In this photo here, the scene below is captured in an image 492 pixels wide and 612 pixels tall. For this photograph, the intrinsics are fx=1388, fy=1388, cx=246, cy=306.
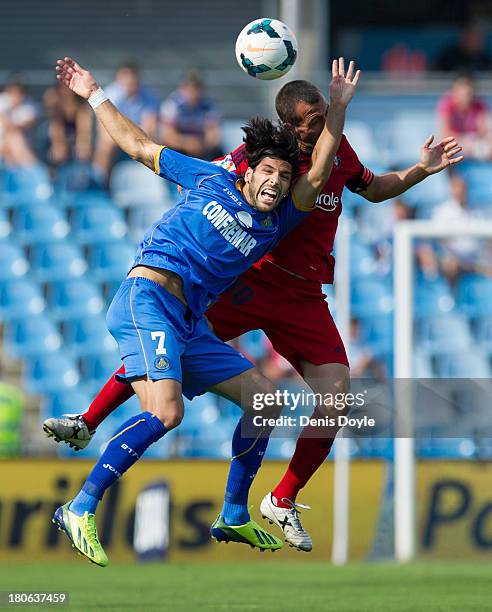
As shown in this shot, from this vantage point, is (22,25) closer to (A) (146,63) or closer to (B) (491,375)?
(A) (146,63)

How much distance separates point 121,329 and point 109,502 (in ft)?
18.9

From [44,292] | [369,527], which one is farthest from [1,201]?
[369,527]

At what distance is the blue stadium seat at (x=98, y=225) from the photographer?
1633 cm

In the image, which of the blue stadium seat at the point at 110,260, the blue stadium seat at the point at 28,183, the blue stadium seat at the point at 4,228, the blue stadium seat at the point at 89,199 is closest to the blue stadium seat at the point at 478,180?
the blue stadium seat at the point at 110,260

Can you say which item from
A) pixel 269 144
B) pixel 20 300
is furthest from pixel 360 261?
pixel 269 144

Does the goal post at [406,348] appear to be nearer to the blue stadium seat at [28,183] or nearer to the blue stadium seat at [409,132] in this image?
the blue stadium seat at [409,132]

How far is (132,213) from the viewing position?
54.4 feet

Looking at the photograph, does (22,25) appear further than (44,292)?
Yes

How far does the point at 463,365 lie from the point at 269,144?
6.51m

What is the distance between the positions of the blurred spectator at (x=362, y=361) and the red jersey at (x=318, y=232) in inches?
196

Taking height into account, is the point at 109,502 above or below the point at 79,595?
above

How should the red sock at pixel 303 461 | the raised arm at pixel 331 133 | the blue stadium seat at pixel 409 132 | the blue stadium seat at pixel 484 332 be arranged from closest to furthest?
the raised arm at pixel 331 133, the red sock at pixel 303 461, the blue stadium seat at pixel 484 332, the blue stadium seat at pixel 409 132

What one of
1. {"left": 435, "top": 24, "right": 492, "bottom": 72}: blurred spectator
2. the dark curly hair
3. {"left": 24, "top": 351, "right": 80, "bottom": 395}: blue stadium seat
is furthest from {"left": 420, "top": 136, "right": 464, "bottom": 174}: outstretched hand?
{"left": 435, "top": 24, "right": 492, "bottom": 72}: blurred spectator

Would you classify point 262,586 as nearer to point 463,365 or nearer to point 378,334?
point 463,365
